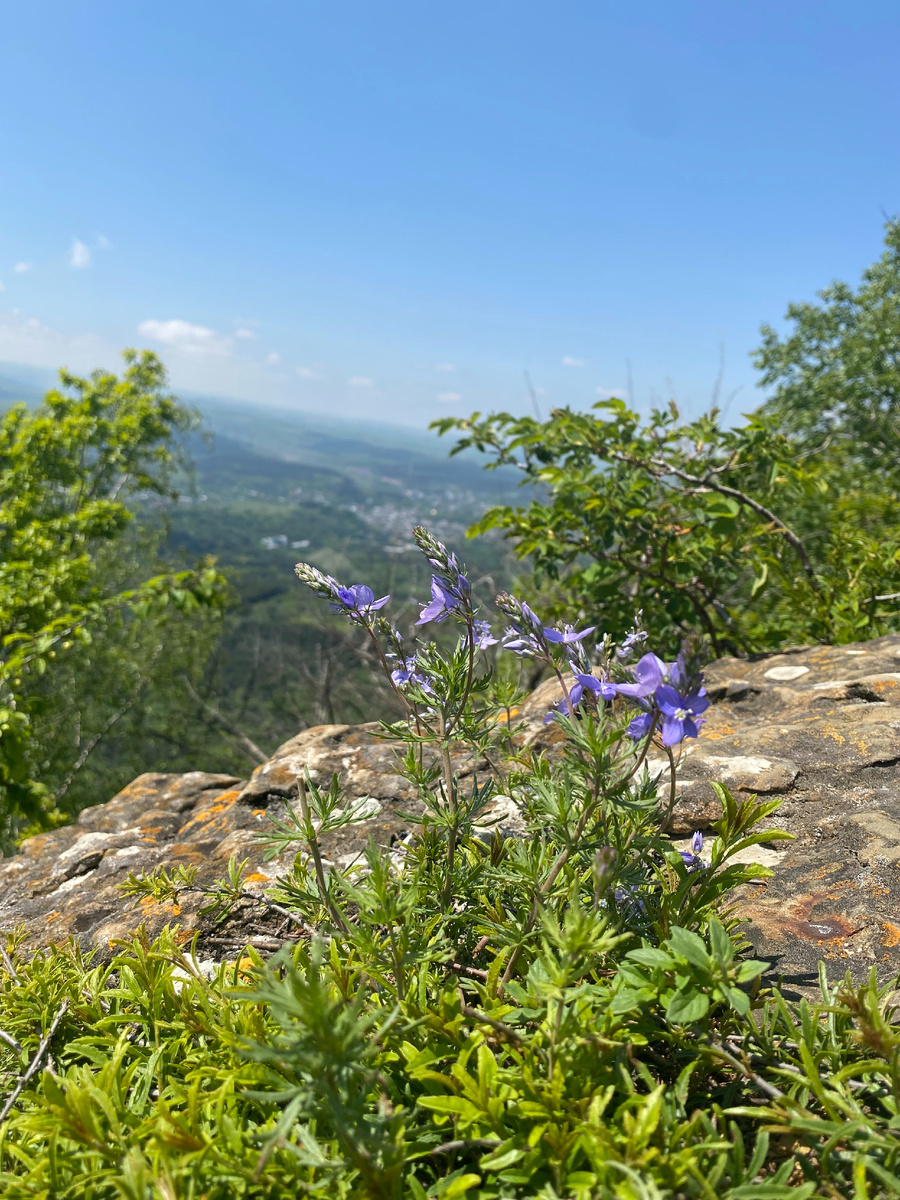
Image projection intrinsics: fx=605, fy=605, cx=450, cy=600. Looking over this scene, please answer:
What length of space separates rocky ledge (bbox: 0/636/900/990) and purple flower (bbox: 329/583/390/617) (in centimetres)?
57

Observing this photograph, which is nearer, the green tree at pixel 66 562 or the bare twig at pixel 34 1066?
the bare twig at pixel 34 1066

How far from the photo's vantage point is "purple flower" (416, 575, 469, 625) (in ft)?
5.63

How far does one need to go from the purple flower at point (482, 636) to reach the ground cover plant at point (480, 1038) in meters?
0.01

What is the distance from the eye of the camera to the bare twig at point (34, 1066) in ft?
4.15

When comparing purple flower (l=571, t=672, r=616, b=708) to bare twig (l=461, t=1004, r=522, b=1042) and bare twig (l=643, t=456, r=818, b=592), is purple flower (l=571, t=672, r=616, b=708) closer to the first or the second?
bare twig (l=461, t=1004, r=522, b=1042)

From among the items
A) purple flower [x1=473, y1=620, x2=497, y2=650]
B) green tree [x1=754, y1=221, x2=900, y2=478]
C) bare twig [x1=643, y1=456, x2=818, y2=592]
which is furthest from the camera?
green tree [x1=754, y1=221, x2=900, y2=478]

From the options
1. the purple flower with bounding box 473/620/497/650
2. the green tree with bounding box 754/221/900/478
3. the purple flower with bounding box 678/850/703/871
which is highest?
the green tree with bounding box 754/221/900/478

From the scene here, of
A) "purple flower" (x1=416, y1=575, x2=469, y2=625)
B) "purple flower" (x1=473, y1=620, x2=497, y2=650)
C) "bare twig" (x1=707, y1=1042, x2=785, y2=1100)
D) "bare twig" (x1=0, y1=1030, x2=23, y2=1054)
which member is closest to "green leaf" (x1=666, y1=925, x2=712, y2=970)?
"bare twig" (x1=707, y1=1042, x2=785, y2=1100)

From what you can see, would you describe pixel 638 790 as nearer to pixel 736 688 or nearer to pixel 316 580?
pixel 316 580

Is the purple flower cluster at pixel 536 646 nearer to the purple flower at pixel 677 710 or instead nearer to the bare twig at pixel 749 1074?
the purple flower at pixel 677 710

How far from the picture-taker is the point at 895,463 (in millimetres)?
16047

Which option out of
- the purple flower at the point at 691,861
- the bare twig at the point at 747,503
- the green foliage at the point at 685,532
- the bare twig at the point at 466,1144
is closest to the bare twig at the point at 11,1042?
the bare twig at the point at 466,1144

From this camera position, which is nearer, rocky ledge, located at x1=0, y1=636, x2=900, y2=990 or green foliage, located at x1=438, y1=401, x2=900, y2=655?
rocky ledge, located at x1=0, y1=636, x2=900, y2=990

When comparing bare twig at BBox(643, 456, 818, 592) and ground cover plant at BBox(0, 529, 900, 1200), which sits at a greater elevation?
bare twig at BBox(643, 456, 818, 592)
